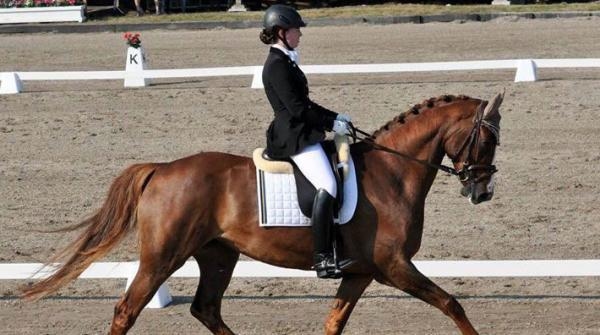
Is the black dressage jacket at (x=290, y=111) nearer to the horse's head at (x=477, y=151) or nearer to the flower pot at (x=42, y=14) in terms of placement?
the horse's head at (x=477, y=151)

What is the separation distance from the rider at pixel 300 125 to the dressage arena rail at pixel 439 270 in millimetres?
1597

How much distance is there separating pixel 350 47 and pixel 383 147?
14.4 metres

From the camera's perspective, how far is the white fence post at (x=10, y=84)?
18.4 metres

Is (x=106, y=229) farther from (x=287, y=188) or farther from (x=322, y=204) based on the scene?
(x=322, y=204)

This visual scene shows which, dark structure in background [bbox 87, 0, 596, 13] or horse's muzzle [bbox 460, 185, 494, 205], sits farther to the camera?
dark structure in background [bbox 87, 0, 596, 13]

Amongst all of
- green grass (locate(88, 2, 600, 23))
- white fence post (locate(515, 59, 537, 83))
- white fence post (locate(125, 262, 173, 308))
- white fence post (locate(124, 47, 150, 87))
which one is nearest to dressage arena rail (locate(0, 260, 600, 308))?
white fence post (locate(125, 262, 173, 308))

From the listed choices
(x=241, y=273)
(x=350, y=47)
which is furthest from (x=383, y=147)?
(x=350, y=47)

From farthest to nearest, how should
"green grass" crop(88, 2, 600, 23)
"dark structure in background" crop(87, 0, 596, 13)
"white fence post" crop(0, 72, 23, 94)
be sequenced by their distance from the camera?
"dark structure in background" crop(87, 0, 596, 13), "green grass" crop(88, 2, 600, 23), "white fence post" crop(0, 72, 23, 94)

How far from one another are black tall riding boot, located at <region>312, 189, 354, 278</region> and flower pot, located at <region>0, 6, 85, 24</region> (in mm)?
21934

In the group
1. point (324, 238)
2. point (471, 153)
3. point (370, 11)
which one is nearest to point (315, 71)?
point (370, 11)

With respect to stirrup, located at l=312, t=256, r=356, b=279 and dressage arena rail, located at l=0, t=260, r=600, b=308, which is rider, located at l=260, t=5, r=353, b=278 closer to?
stirrup, located at l=312, t=256, r=356, b=279

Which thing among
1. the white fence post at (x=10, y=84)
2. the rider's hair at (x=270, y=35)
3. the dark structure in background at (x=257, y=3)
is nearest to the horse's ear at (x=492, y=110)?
the rider's hair at (x=270, y=35)

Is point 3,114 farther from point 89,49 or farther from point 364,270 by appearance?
point 364,270

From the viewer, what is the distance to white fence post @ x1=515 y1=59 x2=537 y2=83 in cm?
1761
